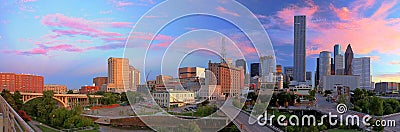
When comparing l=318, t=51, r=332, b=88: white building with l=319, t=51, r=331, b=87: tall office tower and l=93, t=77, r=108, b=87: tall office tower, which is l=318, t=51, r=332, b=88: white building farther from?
l=93, t=77, r=108, b=87: tall office tower

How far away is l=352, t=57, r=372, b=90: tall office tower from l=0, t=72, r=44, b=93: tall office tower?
Answer: 1842 cm

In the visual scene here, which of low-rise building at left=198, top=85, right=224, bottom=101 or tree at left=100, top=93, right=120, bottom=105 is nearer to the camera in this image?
low-rise building at left=198, top=85, right=224, bottom=101

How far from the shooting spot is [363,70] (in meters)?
20.2

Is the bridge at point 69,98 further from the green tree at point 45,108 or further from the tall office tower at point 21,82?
the green tree at point 45,108

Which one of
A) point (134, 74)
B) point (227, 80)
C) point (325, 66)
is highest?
point (325, 66)

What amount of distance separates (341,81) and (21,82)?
1814cm

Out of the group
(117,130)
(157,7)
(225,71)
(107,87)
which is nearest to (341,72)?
(107,87)

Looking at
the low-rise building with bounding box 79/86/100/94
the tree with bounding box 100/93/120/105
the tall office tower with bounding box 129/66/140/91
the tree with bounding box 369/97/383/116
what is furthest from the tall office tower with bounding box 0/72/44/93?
the tree with bounding box 369/97/383/116

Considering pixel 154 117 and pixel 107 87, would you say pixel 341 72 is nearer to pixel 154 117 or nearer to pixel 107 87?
pixel 107 87

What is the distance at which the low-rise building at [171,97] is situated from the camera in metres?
7.08

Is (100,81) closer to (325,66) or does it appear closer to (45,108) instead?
(45,108)

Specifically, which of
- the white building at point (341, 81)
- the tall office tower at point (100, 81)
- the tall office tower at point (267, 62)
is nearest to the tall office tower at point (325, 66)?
the white building at point (341, 81)

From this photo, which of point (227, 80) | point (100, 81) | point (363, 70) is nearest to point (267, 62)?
point (227, 80)

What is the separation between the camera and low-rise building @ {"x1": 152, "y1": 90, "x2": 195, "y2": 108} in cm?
708
